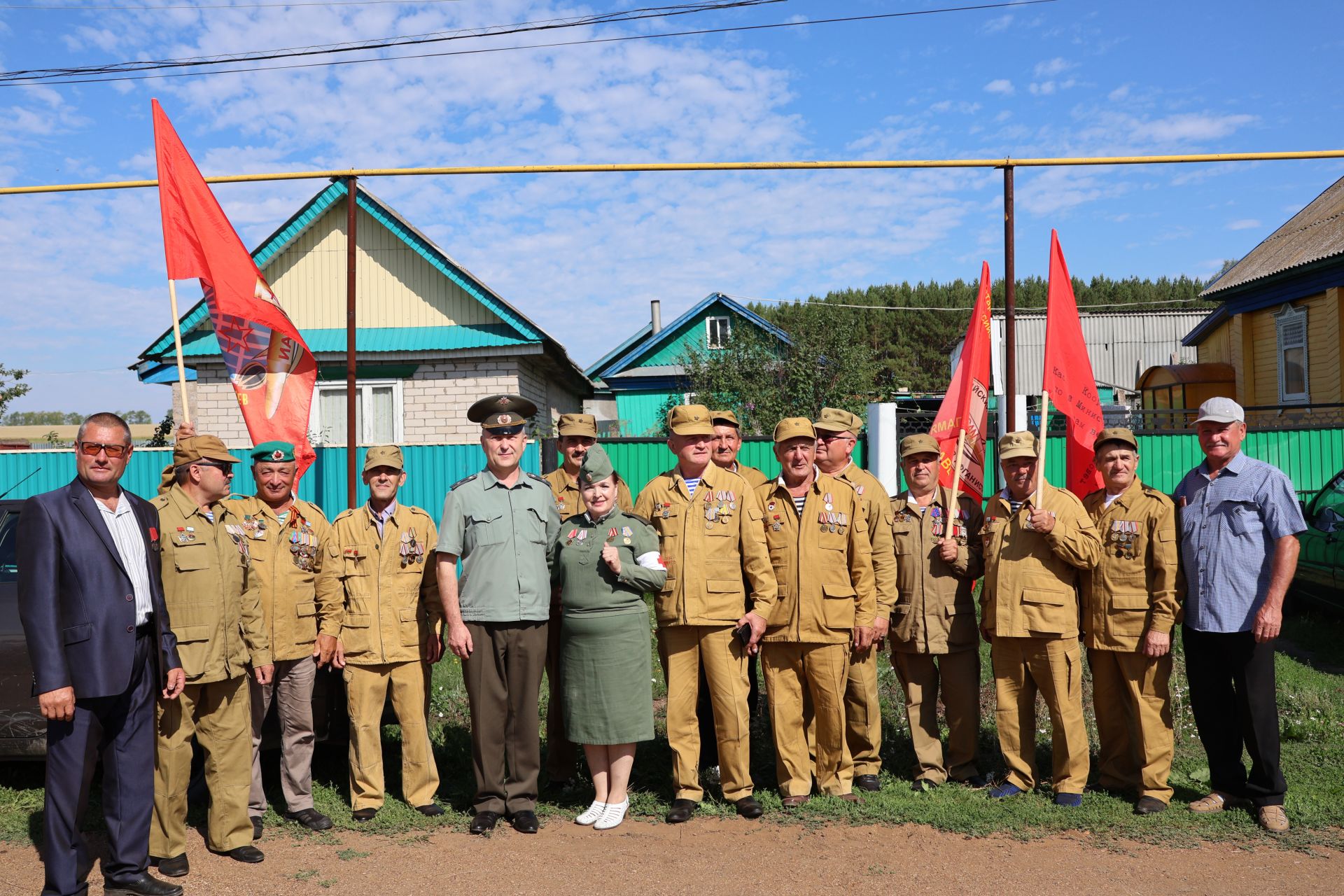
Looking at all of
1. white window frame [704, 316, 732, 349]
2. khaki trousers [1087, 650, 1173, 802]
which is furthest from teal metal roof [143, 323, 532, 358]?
white window frame [704, 316, 732, 349]

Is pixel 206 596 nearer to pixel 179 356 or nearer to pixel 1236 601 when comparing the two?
pixel 179 356

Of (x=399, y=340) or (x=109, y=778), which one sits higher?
(x=399, y=340)

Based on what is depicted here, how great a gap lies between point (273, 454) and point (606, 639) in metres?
1.96

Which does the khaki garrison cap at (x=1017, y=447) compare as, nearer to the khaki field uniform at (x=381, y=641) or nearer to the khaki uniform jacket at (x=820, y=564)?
the khaki uniform jacket at (x=820, y=564)

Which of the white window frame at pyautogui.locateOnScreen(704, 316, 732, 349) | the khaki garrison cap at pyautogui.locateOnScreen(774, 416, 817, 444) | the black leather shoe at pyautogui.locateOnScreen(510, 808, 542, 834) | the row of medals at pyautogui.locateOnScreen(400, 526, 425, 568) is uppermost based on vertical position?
the white window frame at pyautogui.locateOnScreen(704, 316, 732, 349)

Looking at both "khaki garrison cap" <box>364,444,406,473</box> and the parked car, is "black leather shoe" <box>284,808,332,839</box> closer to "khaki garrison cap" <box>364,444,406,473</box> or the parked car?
"khaki garrison cap" <box>364,444,406,473</box>

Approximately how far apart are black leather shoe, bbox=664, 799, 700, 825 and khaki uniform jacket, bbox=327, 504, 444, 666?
1536 mm

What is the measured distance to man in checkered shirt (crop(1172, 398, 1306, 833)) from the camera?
15.3 feet

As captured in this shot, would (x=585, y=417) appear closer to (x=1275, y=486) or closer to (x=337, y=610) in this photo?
(x=337, y=610)

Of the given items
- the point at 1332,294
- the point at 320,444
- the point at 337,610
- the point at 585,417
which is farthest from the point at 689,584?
the point at 1332,294

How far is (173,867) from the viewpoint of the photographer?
4301 millimetres

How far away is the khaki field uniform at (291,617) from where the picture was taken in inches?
191

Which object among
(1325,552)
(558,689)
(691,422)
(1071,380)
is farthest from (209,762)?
(1325,552)

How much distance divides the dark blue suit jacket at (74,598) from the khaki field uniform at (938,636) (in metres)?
3.73
